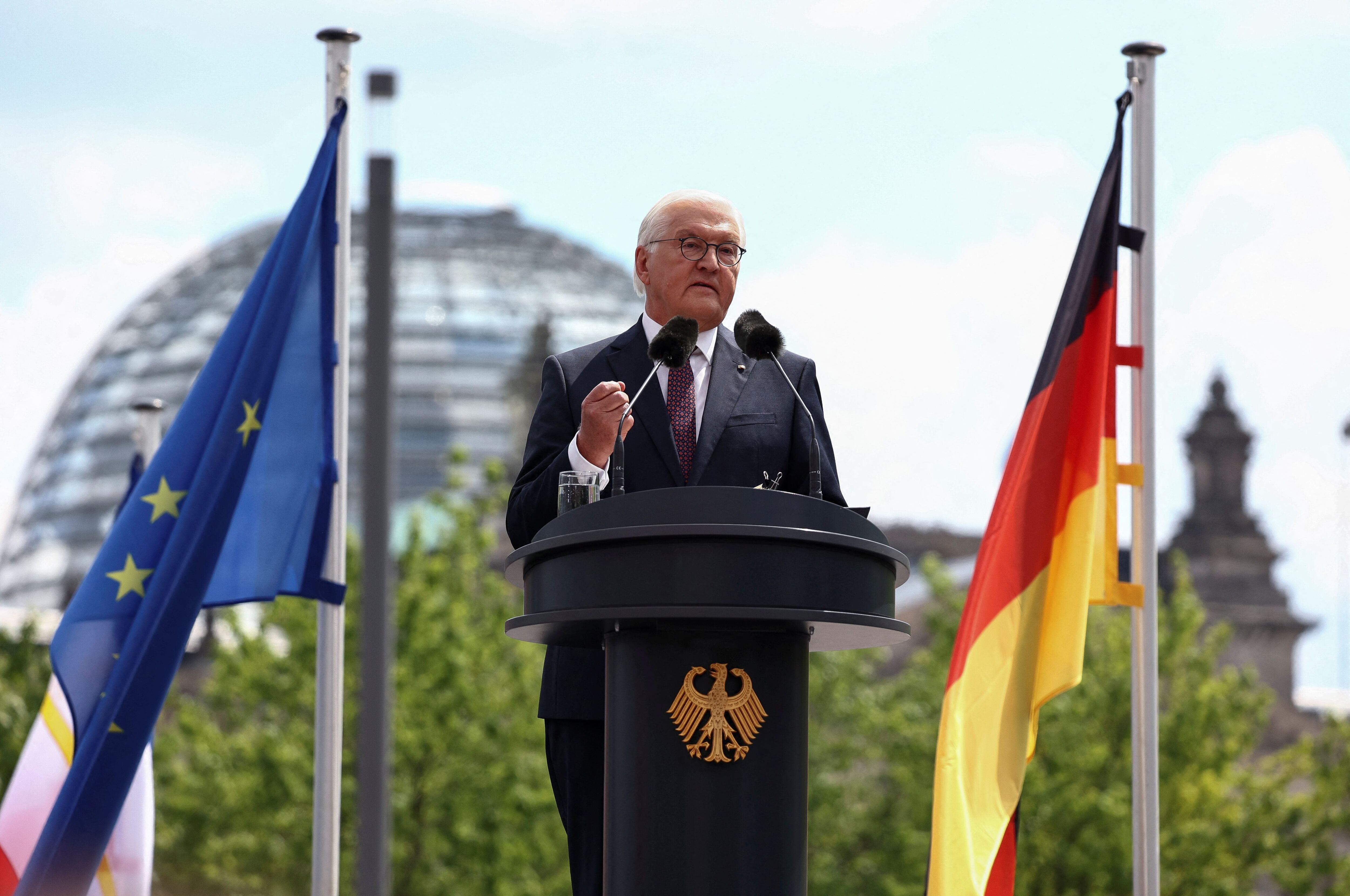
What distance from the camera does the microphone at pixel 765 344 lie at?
14.1 feet

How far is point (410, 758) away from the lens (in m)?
24.0

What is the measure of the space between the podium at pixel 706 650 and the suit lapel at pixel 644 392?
0.52 metres

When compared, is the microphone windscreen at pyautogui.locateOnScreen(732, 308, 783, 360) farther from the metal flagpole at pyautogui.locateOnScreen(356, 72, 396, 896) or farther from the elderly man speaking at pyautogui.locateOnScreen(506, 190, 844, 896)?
the metal flagpole at pyautogui.locateOnScreen(356, 72, 396, 896)

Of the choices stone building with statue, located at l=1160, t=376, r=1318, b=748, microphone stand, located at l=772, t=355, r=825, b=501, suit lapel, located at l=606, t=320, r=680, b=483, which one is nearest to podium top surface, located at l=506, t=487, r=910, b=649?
microphone stand, located at l=772, t=355, r=825, b=501

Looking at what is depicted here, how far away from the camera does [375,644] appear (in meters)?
5.64

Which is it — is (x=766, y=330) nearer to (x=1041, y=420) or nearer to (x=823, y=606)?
(x=823, y=606)

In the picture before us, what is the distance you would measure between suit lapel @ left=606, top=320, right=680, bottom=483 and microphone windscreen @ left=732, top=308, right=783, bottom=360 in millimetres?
280

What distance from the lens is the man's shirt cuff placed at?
4.18 metres

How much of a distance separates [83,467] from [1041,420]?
292ft

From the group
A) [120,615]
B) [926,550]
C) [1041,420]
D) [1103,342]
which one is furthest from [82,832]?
[926,550]

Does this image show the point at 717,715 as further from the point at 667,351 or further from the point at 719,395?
the point at 719,395

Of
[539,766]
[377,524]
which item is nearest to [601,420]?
[377,524]

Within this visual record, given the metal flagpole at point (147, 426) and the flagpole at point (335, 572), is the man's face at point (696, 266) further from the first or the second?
the metal flagpole at point (147, 426)

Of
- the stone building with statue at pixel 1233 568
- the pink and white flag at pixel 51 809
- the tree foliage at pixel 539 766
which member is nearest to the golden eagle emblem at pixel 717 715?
the pink and white flag at pixel 51 809
